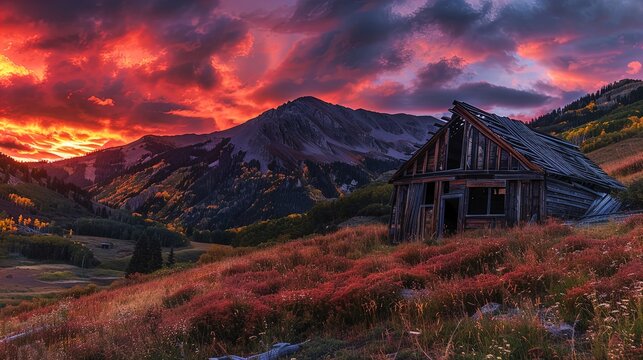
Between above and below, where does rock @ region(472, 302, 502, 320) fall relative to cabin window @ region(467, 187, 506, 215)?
below

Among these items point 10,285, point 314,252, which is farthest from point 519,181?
point 10,285

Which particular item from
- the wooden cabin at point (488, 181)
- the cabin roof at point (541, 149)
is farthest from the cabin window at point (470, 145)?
the cabin roof at point (541, 149)

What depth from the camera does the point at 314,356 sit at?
20.7 feet

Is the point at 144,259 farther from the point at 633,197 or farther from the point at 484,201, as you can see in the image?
the point at 633,197

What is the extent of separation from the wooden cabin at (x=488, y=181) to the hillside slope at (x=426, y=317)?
10900 millimetres

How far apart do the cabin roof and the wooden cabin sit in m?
0.06

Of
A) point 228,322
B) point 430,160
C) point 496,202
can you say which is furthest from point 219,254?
point 228,322

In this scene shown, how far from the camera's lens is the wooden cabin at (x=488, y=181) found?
22.5m

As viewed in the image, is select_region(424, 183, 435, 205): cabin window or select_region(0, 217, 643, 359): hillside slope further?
select_region(424, 183, 435, 205): cabin window

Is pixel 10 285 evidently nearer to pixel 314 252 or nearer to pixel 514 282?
pixel 314 252

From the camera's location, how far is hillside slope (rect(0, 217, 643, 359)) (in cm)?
519

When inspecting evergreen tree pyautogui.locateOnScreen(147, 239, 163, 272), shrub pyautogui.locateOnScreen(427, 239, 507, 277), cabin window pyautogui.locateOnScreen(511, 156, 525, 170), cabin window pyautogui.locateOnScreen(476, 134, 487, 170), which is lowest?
evergreen tree pyautogui.locateOnScreen(147, 239, 163, 272)

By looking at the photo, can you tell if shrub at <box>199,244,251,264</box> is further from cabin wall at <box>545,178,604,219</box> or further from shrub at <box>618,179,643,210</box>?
shrub at <box>618,179,643,210</box>

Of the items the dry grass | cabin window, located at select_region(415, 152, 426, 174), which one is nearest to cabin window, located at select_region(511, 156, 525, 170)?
cabin window, located at select_region(415, 152, 426, 174)
